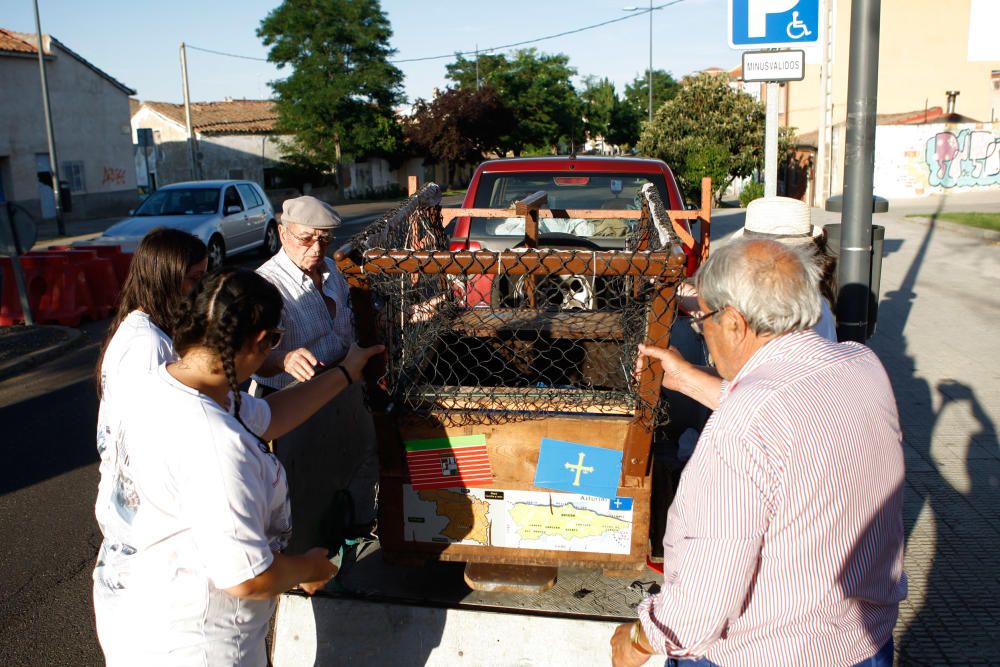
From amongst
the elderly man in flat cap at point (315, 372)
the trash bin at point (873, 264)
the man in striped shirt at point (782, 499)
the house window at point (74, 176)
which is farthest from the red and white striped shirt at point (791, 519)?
the house window at point (74, 176)

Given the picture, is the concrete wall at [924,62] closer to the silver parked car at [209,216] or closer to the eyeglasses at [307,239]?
the silver parked car at [209,216]

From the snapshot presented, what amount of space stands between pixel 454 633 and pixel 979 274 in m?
11.9

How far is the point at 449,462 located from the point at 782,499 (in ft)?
4.73

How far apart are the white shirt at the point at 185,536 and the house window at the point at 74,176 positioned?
3225cm

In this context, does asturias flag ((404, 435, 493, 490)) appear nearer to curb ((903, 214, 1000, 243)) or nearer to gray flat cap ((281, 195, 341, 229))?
gray flat cap ((281, 195, 341, 229))

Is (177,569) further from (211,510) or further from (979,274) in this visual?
(979,274)

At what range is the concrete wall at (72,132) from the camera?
27781mm

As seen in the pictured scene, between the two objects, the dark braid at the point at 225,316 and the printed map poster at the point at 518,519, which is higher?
the dark braid at the point at 225,316

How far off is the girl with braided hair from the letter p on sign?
4331mm

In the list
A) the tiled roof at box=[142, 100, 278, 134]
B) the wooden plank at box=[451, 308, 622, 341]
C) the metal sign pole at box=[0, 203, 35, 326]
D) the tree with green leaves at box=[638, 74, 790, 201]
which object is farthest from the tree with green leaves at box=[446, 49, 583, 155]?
the wooden plank at box=[451, 308, 622, 341]

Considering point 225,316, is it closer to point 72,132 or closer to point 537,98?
point 72,132


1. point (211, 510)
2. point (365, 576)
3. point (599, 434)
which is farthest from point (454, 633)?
point (211, 510)

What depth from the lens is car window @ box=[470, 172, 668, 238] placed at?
18.9 ft

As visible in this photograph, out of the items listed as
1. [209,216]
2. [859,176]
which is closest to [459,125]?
[209,216]
